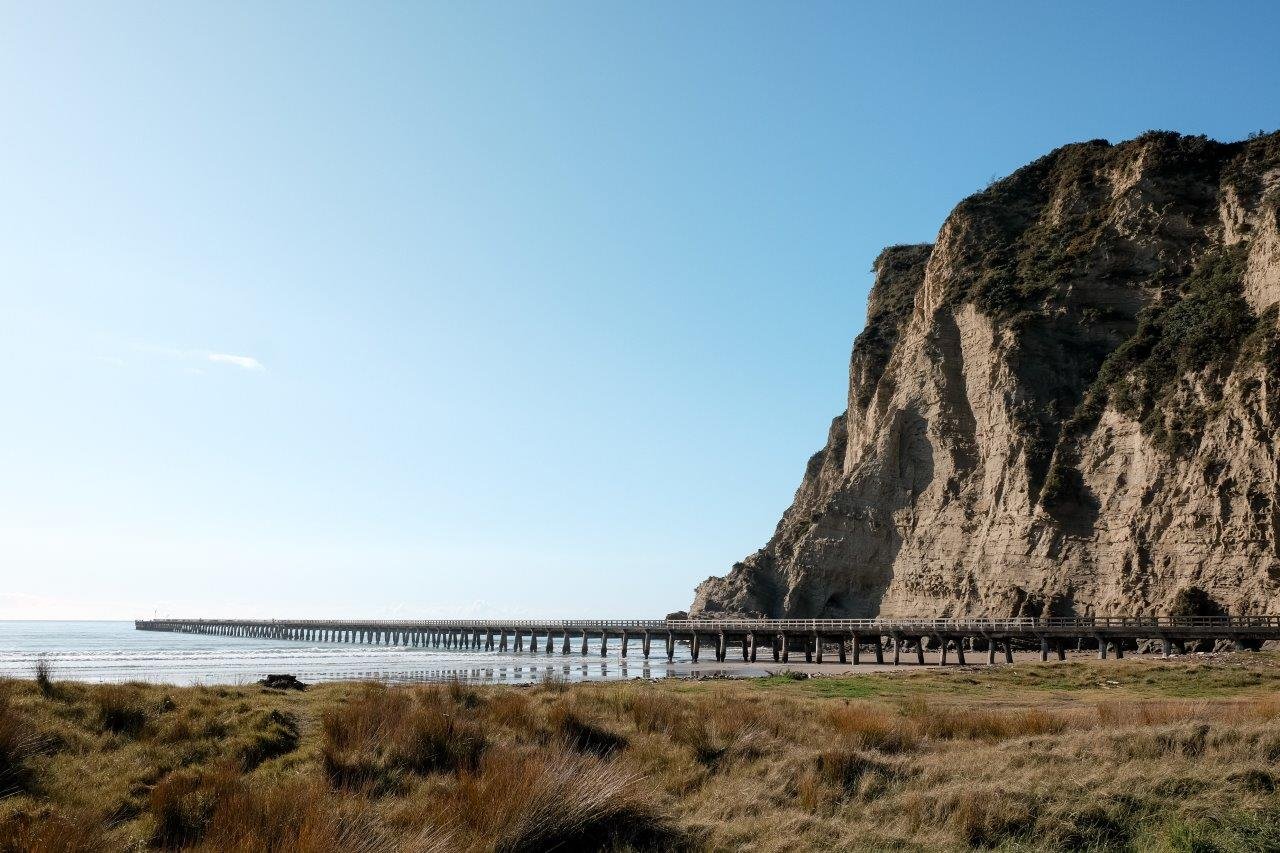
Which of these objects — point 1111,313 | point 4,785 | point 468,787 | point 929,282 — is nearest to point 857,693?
point 468,787

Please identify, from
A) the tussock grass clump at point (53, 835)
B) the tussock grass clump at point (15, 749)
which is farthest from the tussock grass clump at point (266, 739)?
the tussock grass clump at point (53, 835)

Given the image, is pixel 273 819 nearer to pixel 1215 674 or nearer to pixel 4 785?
pixel 4 785

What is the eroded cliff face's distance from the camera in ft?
153

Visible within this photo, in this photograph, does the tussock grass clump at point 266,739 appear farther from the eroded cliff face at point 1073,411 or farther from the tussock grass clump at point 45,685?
the eroded cliff face at point 1073,411

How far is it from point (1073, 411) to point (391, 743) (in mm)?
57874

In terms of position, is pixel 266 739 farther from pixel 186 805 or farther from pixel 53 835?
pixel 53 835

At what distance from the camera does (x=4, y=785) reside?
29.8 feet

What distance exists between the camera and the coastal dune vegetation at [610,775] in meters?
7.71

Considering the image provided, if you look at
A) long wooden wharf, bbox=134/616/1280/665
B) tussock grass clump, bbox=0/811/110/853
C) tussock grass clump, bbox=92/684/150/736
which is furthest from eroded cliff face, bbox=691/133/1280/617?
tussock grass clump, bbox=0/811/110/853

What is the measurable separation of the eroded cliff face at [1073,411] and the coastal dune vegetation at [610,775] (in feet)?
121

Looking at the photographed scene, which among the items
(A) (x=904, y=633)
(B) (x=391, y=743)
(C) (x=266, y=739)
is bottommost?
(A) (x=904, y=633)

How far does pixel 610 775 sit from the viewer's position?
9109mm

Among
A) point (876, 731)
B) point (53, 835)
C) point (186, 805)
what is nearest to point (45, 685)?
point (186, 805)

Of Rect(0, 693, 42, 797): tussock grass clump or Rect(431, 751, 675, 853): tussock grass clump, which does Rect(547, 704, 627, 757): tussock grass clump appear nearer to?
Rect(431, 751, 675, 853): tussock grass clump
